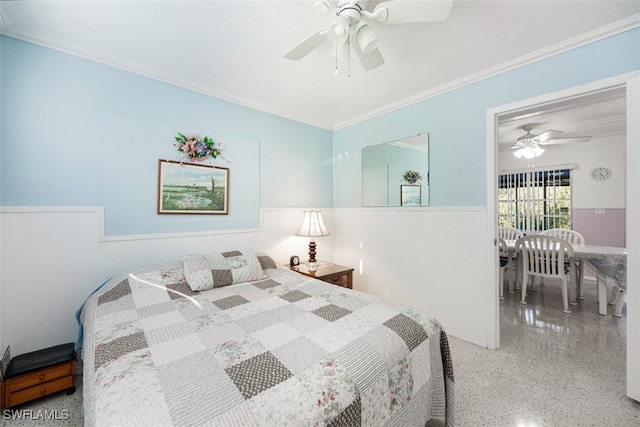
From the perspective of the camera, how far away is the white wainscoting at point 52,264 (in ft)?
5.58

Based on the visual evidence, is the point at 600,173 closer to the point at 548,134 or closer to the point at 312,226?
the point at 548,134

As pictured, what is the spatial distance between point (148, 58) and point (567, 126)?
5401 millimetres

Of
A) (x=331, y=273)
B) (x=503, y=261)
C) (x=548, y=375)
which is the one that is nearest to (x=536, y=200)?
(x=503, y=261)

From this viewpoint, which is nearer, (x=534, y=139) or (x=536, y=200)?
(x=534, y=139)

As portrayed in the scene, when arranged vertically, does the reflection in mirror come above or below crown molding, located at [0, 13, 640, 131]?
below

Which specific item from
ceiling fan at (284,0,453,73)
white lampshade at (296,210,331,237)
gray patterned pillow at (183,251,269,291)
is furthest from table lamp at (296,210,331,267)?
ceiling fan at (284,0,453,73)

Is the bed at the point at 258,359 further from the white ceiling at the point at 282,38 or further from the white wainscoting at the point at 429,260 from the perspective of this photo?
the white ceiling at the point at 282,38

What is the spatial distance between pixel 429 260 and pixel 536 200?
4.10 metres

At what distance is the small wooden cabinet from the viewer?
1.51 m

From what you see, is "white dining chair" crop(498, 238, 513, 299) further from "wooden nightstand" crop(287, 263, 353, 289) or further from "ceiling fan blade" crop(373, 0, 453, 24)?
"ceiling fan blade" crop(373, 0, 453, 24)

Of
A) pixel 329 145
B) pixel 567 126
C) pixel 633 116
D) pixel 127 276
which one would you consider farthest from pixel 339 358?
pixel 567 126

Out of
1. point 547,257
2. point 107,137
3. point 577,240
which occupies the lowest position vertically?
point 547,257

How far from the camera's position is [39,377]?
1.58 metres

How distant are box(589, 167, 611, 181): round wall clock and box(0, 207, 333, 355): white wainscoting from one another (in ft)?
21.8
